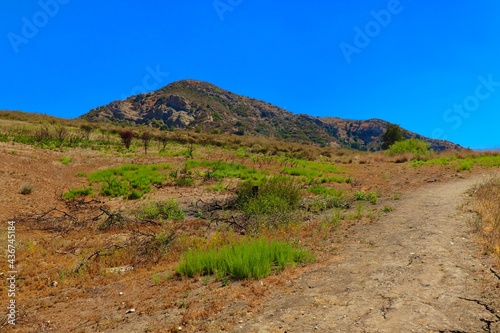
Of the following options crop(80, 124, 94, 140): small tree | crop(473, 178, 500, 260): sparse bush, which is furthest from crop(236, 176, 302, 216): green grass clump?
crop(80, 124, 94, 140): small tree

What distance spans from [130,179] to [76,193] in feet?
9.19

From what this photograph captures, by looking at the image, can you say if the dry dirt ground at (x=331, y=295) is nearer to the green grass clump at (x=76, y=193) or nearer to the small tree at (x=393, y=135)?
the green grass clump at (x=76, y=193)

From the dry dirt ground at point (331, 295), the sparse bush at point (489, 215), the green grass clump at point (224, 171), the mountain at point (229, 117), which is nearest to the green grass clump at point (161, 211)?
the dry dirt ground at point (331, 295)

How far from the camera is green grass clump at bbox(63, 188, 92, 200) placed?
14.4 metres

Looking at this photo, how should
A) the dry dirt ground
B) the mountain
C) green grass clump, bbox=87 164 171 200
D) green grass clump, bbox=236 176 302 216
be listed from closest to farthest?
the dry dirt ground
green grass clump, bbox=236 176 302 216
green grass clump, bbox=87 164 171 200
the mountain

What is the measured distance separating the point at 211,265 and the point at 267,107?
489ft

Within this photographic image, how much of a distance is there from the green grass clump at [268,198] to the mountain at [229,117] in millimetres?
77485

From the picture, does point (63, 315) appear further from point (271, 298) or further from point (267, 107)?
point (267, 107)

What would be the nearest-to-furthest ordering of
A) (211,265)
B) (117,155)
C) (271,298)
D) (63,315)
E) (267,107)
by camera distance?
(271,298) < (63,315) < (211,265) < (117,155) < (267,107)

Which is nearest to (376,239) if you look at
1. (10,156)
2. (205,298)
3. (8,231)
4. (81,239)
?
(205,298)

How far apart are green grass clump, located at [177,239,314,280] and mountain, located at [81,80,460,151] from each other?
275 ft

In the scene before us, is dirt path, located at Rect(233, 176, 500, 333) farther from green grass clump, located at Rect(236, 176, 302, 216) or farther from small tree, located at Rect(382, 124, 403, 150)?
small tree, located at Rect(382, 124, 403, 150)

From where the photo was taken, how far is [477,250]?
6352 millimetres

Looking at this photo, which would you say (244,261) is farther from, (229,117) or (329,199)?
(229,117)
